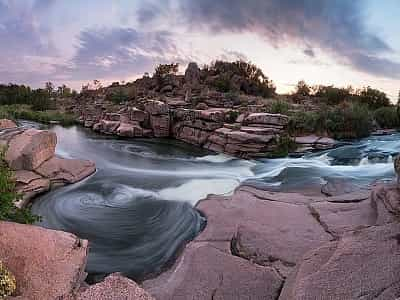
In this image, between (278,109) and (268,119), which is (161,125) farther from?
(268,119)

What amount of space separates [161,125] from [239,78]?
45.5 ft

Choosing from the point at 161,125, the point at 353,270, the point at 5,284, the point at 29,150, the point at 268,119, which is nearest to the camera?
the point at 5,284

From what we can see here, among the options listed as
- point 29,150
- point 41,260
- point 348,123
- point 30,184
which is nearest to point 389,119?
point 348,123

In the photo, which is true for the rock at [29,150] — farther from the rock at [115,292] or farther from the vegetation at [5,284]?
the rock at [115,292]

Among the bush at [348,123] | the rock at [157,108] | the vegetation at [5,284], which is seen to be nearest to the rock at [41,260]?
the vegetation at [5,284]

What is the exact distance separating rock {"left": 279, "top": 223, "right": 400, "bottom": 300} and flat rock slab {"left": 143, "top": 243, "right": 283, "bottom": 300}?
468 mm

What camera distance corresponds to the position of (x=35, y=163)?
9180 mm

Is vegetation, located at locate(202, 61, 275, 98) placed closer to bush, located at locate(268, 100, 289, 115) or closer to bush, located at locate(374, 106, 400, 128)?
bush, located at locate(268, 100, 289, 115)

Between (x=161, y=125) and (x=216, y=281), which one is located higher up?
(x=161, y=125)

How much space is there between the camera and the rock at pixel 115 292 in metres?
3.06

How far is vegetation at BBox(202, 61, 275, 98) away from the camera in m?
29.6

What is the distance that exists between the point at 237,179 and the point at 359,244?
7.19m

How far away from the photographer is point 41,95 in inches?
1465

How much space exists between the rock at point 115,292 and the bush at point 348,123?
15.5m
